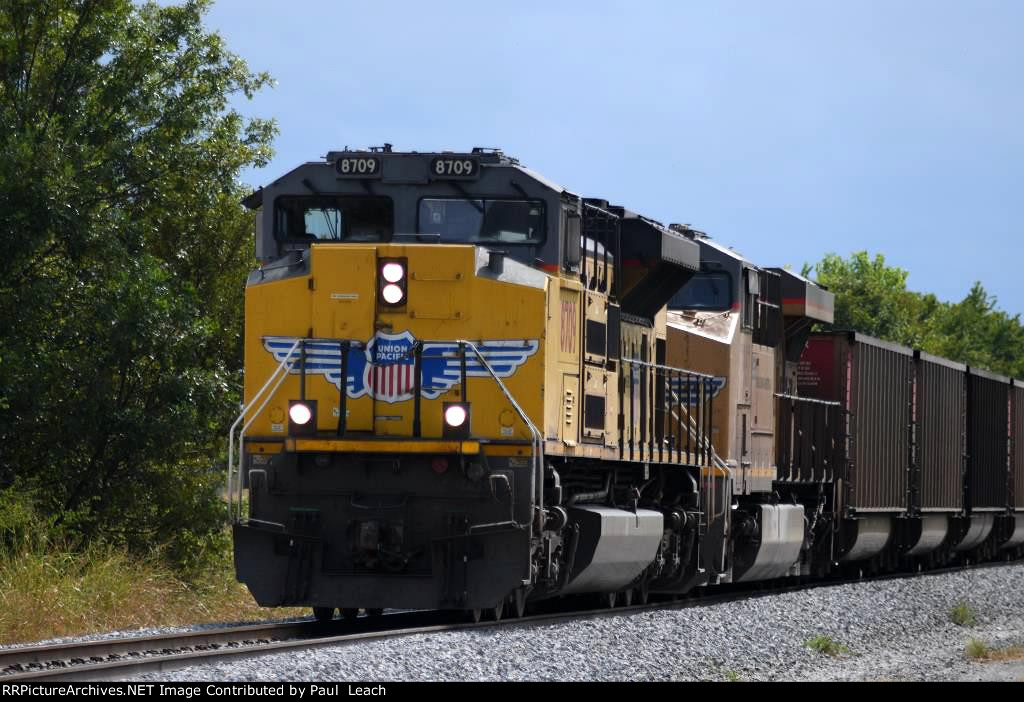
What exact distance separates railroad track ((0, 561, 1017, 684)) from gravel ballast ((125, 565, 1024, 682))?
1.55ft

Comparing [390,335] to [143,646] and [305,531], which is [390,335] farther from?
[143,646]

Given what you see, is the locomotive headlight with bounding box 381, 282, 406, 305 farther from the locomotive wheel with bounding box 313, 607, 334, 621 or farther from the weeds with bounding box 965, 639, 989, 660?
the weeds with bounding box 965, 639, 989, 660

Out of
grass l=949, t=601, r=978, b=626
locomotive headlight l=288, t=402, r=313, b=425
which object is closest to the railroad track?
locomotive headlight l=288, t=402, r=313, b=425

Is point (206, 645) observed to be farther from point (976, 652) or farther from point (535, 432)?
point (976, 652)

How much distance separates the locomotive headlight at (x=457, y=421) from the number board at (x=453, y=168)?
1.97m

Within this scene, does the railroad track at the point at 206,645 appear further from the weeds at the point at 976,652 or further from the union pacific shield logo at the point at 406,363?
the weeds at the point at 976,652

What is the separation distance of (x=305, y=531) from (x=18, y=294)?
819 centimetres

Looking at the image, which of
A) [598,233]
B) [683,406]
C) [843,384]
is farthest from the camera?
[843,384]

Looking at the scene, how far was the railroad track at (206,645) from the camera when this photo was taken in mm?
9619

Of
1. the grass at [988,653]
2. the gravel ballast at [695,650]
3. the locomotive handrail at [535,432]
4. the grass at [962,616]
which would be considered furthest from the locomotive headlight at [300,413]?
the grass at [962,616]

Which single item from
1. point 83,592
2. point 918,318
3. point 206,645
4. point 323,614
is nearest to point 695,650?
point 323,614

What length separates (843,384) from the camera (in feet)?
73.4

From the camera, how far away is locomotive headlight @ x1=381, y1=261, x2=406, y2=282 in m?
12.8

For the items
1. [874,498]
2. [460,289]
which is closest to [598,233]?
[460,289]
